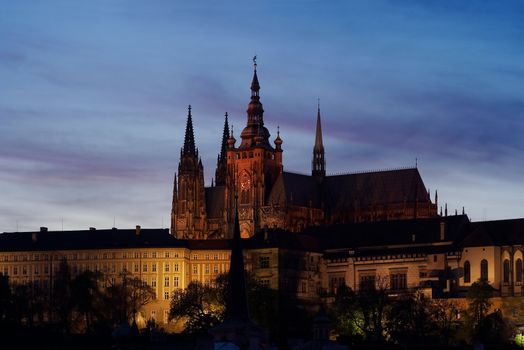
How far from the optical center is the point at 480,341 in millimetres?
171625

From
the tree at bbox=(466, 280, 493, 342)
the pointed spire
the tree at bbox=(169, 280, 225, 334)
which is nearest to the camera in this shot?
the pointed spire

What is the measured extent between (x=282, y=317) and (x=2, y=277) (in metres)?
31.7

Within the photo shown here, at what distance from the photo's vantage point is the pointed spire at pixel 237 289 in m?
138

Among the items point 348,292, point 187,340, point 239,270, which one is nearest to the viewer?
point 239,270

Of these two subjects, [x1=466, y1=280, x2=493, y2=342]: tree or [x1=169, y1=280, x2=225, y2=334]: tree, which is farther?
[x1=169, y1=280, x2=225, y2=334]: tree

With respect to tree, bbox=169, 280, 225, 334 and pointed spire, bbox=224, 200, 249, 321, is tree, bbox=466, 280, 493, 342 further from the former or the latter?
pointed spire, bbox=224, 200, 249, 321

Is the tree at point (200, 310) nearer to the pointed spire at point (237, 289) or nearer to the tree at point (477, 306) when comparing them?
the tree at point (477, 306)

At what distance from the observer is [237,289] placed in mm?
139000

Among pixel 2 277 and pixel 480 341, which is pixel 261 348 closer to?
pixel 480 341

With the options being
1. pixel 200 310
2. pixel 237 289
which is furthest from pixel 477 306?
pixel 237 289

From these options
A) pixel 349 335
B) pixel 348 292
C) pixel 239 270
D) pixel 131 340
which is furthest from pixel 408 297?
pixel 239 270

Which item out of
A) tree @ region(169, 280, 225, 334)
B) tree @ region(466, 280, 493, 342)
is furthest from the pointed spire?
tree @ region(466, 280, 493, 342)

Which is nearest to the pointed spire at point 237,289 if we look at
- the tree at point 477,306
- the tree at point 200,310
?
the tree at point 200,310

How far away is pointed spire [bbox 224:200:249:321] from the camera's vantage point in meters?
138
